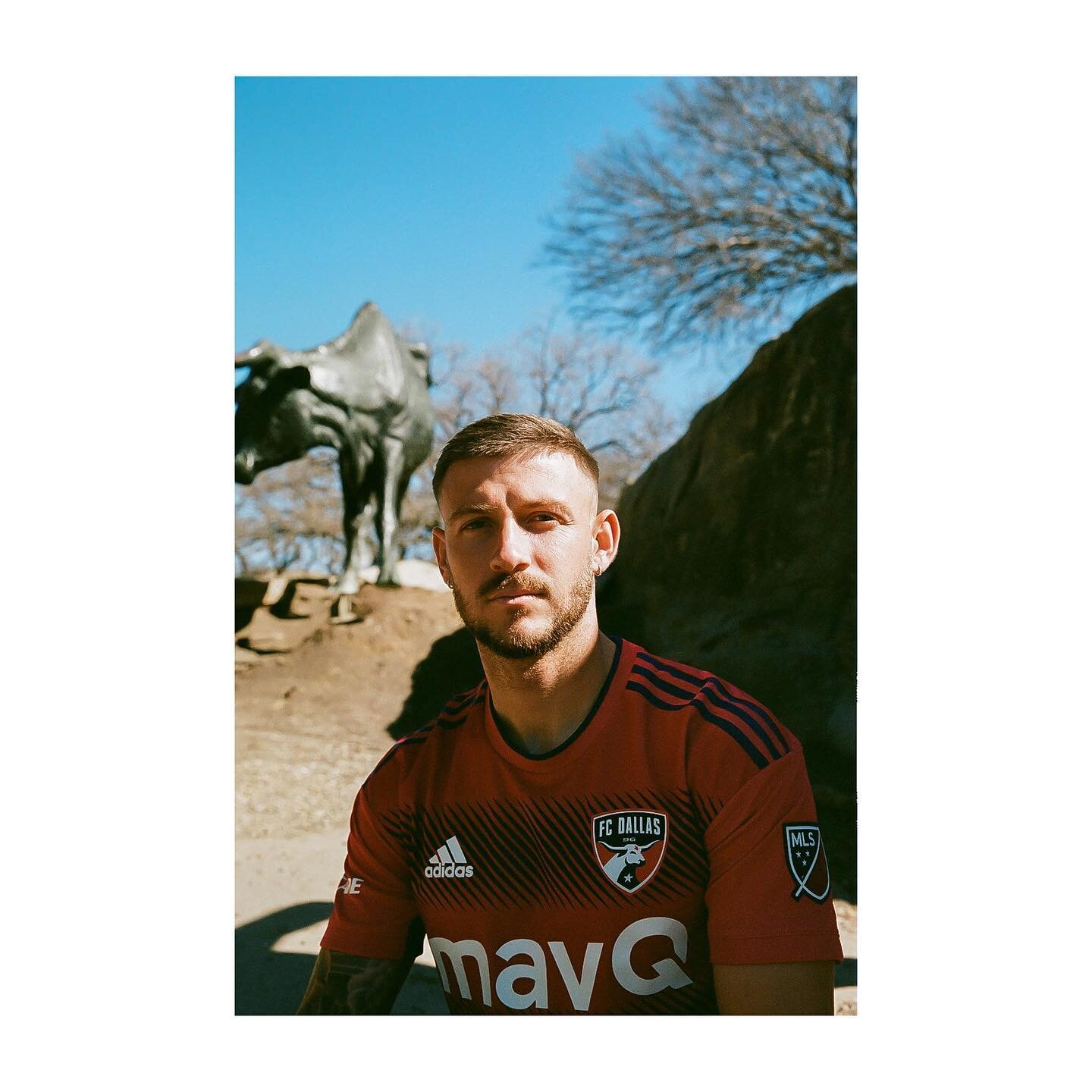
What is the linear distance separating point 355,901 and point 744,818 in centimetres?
63

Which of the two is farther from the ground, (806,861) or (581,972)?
(806,861)

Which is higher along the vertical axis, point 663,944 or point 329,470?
Result: point 329,470

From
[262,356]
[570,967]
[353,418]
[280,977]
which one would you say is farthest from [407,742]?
[353,418]

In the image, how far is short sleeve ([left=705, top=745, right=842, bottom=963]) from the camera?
136 centimetres

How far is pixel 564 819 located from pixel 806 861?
1.17 ft

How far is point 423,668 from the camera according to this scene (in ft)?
13.8

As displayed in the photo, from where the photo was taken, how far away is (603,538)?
1673 millimetres

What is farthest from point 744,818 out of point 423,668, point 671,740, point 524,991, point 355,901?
point 423,668

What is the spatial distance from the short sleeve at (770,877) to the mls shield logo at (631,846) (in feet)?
0.26

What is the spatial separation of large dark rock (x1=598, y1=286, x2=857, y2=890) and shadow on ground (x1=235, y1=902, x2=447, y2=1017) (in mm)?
1338

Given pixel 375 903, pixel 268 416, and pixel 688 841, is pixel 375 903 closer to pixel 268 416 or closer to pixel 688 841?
pixel 688 841

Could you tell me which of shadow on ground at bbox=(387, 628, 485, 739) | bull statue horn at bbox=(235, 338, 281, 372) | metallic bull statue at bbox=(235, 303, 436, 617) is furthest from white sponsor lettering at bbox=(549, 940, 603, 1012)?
bull statue horn at bbox=(235, 338, 281, 372)

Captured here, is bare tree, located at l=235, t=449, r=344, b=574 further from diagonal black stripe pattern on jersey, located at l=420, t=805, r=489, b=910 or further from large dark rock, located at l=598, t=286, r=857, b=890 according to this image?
diagonal black stripe pattern on jersey, located at l=420, t=805, r=489, b=910

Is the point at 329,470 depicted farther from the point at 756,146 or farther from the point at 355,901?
the point at 355,901
